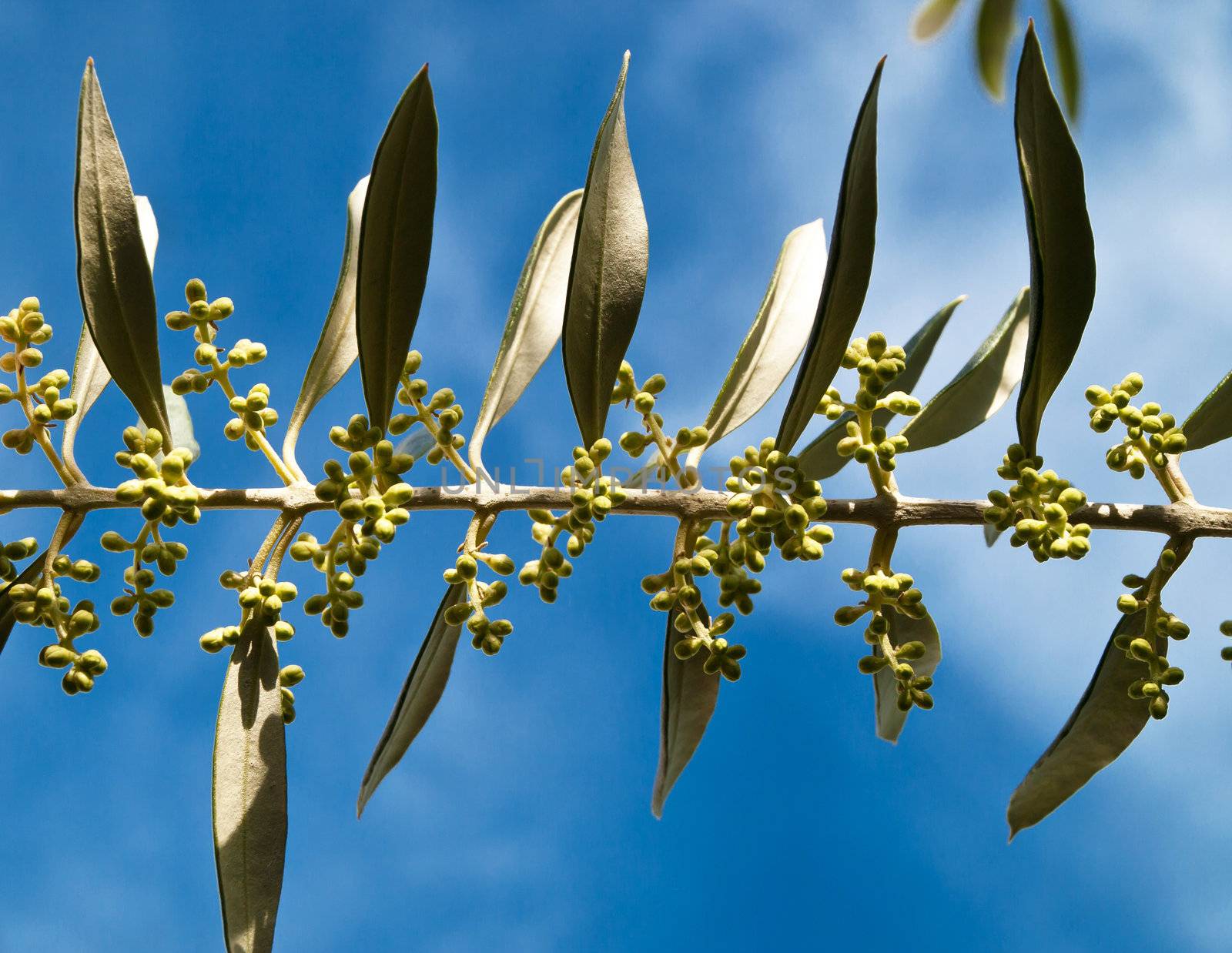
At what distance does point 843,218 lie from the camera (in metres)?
1.80

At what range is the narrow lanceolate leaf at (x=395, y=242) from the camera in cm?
180

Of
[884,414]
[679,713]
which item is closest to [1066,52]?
[884,414]

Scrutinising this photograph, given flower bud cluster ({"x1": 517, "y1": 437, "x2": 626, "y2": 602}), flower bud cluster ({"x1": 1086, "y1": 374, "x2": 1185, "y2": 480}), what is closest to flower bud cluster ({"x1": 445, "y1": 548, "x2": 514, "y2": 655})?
flower bud cluster ({"x1": 517, "y1": 437, "x2": 626, "y2": 602})

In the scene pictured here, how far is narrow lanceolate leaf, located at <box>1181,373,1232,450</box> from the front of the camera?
215 cm

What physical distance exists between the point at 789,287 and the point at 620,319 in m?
0.62

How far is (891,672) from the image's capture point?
2.38 m

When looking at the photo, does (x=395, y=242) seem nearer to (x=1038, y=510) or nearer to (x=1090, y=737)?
(x=1038, y=510)

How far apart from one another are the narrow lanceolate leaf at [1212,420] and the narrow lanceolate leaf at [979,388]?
370 millimetres

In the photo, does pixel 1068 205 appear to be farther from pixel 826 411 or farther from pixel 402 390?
pixel 402 390

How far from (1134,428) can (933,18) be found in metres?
1.12

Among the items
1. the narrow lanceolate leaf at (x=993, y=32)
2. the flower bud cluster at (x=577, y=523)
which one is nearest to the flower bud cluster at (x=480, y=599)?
the flower bud cluster at (x=577, y=523)

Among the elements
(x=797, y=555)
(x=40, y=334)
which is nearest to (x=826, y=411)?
(x=797, y=555)

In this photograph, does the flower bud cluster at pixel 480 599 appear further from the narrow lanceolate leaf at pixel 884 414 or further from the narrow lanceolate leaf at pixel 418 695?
the narrow lanceolate leaf at pixel 884 414

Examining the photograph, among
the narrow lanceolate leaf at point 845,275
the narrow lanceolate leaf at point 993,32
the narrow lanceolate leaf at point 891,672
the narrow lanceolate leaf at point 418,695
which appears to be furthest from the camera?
the narrow lanceolate leaf at point 993,32
